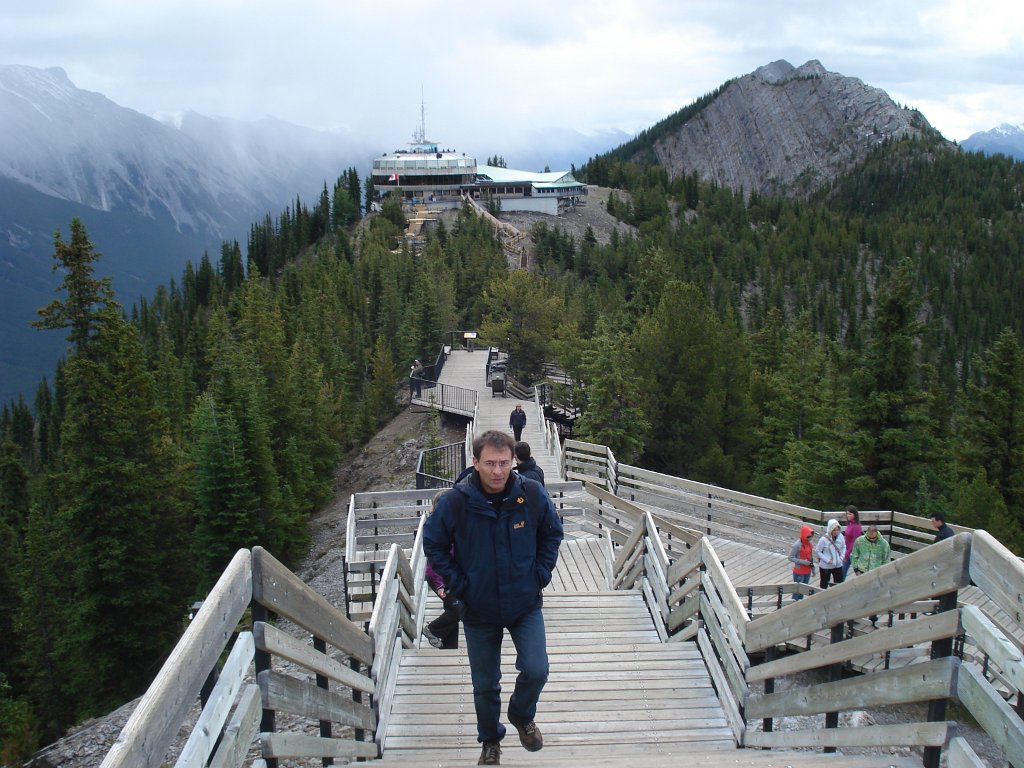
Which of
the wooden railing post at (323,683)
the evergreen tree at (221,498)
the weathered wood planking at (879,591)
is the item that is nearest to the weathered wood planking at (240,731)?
the wooden railing post at (323,683)

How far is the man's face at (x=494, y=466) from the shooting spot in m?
4.72

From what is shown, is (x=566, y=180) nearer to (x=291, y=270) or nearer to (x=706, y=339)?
(x=291, y=270)

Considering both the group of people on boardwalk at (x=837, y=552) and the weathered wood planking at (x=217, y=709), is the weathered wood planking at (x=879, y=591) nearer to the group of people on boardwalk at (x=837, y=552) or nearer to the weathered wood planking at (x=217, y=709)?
the weathered wood planking at (x=217, y=709)

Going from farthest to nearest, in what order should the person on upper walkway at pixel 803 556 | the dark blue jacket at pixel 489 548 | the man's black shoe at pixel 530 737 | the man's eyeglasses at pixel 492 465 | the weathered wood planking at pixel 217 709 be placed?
1. the person on upper walkway at pixel 803 556
2. the man's black shoe at pixel 530 737
3. the dark blue jacket at pixel 489 548
4. the man's eyeglasses at pixel 492 465
5. the weathered wood planking at pixel 217 709

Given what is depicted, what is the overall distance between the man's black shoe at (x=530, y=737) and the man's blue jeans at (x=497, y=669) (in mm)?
38

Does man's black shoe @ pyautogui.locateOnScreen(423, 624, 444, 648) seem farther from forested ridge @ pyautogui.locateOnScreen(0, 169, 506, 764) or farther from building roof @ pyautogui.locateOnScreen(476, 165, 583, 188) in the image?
building roof @ pyautogui.locateOnScreen(476, 165, 583, 188)

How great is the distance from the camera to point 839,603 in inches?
163

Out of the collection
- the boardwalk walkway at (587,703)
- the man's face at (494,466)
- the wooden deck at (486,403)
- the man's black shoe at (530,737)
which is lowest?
the wooden deck at (486,403)

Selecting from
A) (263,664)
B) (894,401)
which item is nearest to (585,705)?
(263,664)

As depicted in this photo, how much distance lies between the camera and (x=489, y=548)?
4855 millimetres

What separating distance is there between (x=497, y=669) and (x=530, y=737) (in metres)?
0.44

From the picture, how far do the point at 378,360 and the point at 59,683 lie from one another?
2062cm

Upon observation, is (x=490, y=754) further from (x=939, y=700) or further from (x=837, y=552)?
(x=837, y=552)

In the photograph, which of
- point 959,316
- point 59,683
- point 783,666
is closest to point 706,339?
point 59,683
